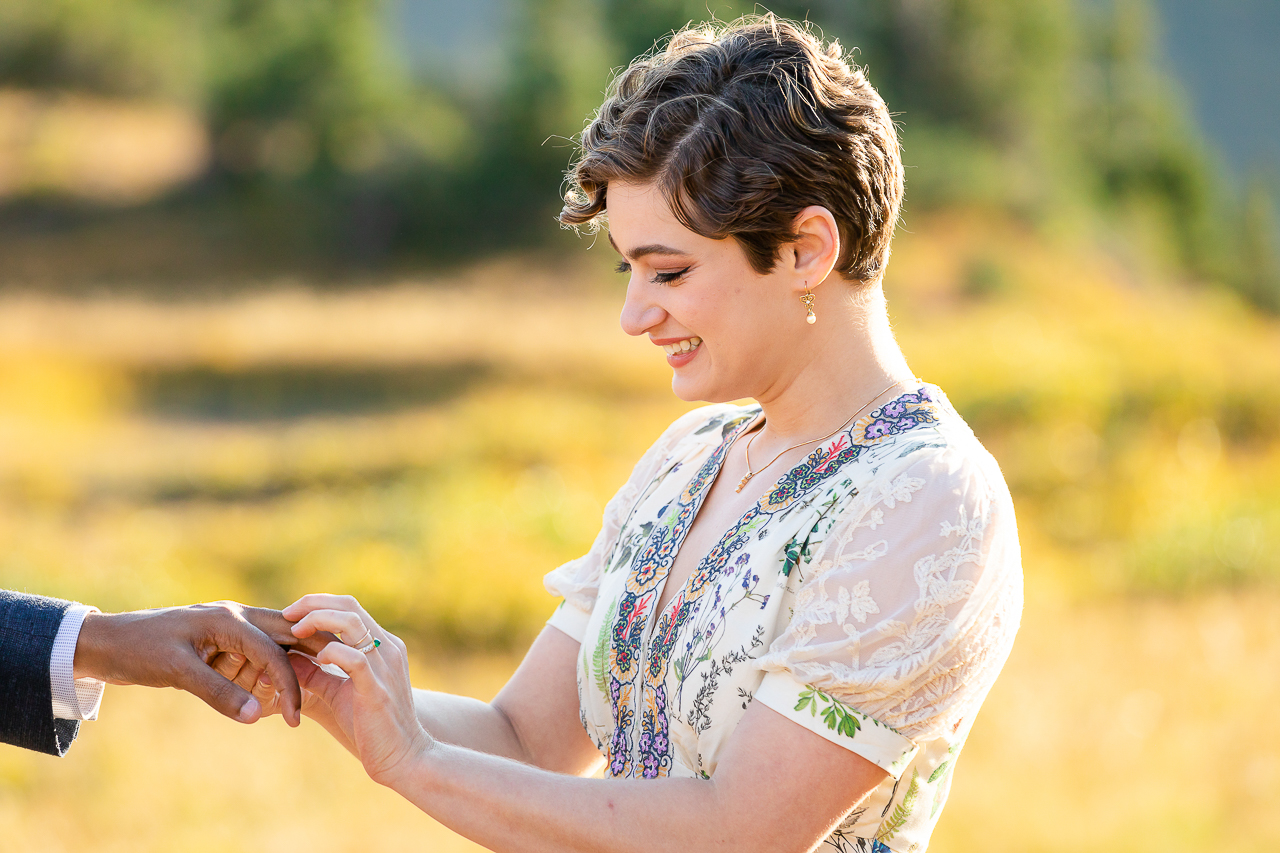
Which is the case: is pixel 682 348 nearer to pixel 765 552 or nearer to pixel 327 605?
pixel 765 552

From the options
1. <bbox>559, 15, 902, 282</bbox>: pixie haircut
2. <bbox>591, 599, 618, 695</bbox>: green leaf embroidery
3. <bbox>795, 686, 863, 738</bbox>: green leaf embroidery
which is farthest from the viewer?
<bbox>591, 599, 618, 695</bbox>: green leaf embroidery

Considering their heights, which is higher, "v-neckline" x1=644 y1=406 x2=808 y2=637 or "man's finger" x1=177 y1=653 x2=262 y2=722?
"v-neckline" x1=644 y1=406 x2=808 y2=637

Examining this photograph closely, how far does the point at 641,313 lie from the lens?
1.58 m

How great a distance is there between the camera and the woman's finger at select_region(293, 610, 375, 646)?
1.58 meters

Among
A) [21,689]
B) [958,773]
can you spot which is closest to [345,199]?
[958,773]

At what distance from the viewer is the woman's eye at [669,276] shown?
5.09ft

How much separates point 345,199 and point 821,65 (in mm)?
15470

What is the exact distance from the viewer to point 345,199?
1608cm

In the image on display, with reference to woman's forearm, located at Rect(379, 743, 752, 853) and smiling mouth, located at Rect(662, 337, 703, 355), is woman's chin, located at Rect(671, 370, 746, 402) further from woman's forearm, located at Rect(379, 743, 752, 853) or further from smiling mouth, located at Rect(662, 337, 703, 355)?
woman's forearm, located at Rect(379, 743, 752, 853)

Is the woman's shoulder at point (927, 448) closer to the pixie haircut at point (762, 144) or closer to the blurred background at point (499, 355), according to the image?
the pixie haircut at point (762, 144)

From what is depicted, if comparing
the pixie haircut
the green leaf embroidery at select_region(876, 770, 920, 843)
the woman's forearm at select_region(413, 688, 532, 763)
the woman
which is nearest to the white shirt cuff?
the woman

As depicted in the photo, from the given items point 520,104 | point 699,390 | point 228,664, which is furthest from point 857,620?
point 520,104

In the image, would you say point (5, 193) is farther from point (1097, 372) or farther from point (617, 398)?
point (1097, 372)

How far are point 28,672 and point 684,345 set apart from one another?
4.05 feet
